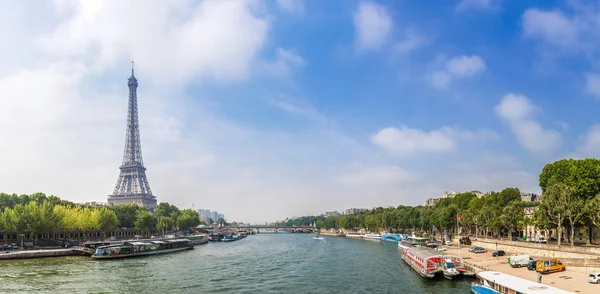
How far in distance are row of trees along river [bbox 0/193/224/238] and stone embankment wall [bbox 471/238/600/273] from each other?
94163 millimetres

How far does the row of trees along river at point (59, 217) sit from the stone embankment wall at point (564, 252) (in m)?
94.2

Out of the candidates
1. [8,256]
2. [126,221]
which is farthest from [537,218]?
[126,221]

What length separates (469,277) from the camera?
5203 cm

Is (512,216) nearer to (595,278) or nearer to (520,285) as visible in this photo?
(595,278)

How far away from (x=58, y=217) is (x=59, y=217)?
20.0 inches

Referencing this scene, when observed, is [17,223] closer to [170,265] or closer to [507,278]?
[170,265]

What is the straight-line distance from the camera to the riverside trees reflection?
306 feet

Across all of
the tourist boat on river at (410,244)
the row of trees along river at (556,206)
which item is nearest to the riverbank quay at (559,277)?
the row of trees along river at (556,206)

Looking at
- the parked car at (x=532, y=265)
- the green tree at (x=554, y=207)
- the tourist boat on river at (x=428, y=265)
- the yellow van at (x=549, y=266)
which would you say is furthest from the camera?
the green tree at (x=554, y=207)

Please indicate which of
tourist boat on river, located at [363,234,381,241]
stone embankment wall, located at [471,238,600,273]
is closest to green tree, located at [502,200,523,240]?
stone embankment wall, located at [471,238,600,273]

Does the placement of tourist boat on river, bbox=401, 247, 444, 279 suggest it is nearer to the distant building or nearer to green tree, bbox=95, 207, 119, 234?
green tree, bbox=95, 207, 119, 234

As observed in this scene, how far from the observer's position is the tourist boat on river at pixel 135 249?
267ft

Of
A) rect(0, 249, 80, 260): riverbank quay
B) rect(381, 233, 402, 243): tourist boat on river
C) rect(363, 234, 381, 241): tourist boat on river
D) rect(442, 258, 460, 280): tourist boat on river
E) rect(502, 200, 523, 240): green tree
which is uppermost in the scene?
rect(502, 200, 523, 240): green tree

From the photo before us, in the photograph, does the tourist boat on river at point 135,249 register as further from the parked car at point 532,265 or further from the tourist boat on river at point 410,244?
the parked car at point 532,265
